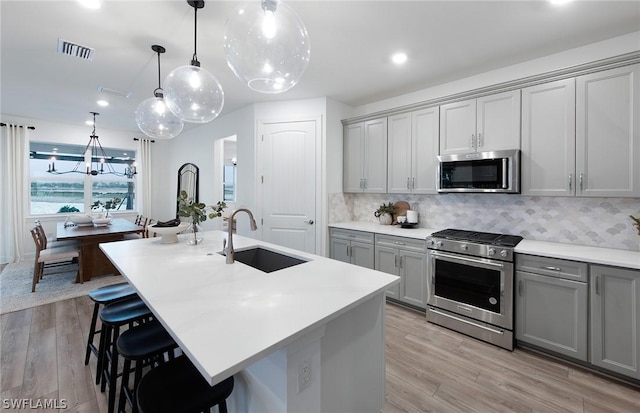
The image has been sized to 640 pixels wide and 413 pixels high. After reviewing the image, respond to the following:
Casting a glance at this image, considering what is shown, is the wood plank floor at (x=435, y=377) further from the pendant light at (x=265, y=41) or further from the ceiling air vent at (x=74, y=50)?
the ceiling air vent at (x=74, y=50)

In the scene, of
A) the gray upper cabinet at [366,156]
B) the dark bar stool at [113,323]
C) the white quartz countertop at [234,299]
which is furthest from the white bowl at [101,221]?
Answer: the gray upper cabinet at [366,156]

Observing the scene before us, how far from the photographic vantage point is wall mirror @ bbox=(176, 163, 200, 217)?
6043mm

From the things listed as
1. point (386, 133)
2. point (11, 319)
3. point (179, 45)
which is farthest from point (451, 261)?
point (11, 319)

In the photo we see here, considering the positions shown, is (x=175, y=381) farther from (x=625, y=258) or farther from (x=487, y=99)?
(x=487, y=99)

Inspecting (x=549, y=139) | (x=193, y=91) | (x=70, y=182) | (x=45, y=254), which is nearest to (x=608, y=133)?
→ (x=549, y=139)

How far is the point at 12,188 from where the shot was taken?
5.34 m

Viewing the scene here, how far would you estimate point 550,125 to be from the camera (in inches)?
102

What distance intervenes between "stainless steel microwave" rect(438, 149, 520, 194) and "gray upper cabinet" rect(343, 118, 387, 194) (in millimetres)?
841

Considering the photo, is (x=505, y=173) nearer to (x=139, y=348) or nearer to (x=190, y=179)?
(x=139, y=348)

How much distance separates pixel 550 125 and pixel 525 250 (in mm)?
1181

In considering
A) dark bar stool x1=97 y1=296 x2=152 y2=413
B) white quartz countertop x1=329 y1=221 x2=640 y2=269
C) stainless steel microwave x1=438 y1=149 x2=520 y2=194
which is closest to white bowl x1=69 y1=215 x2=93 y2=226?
dark bar stool x1=97 y1=296 x2=152 y2=413

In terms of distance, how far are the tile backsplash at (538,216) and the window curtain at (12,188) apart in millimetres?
6115

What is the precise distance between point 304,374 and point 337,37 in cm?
255

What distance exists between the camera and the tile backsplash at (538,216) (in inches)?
98.4
